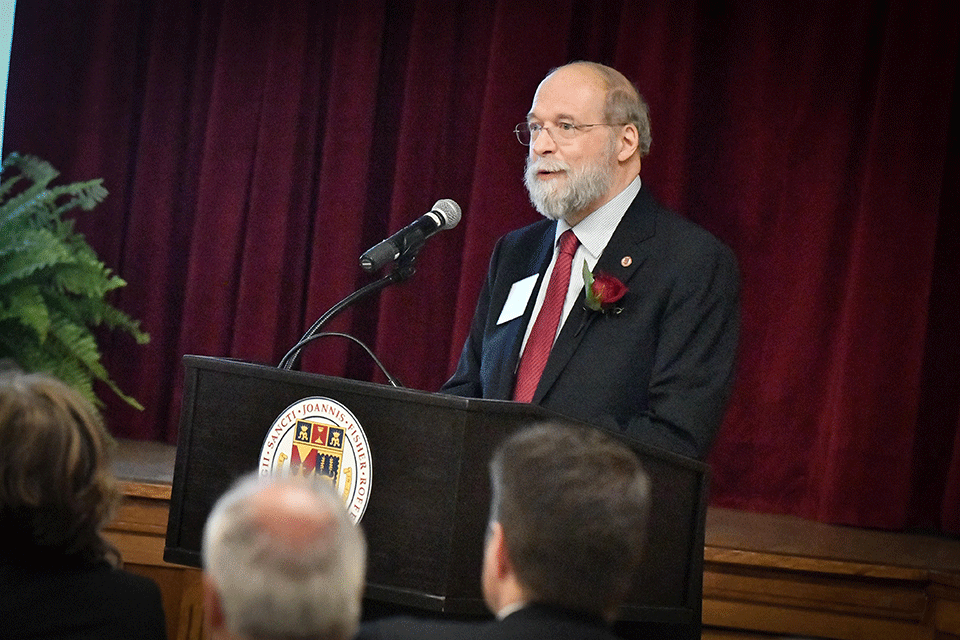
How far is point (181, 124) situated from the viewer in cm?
439

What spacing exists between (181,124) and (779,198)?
2.27 meters

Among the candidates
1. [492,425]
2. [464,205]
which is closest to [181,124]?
[464,205]

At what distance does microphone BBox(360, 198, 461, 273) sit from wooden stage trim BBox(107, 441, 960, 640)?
1.35 metres

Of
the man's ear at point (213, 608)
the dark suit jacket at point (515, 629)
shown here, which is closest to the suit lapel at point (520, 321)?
the dark suit jacket at point (515, 629)

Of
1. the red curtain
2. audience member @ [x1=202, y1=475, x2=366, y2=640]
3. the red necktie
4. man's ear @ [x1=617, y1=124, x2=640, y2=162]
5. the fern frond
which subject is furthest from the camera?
the red curtain

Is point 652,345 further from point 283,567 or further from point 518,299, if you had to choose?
point 283,567

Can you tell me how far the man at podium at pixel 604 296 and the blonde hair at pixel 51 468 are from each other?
105 cm

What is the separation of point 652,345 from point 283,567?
1.54 meters

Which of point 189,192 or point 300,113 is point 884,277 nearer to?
point 300,113

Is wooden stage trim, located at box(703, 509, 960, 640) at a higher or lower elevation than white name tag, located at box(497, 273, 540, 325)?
lower

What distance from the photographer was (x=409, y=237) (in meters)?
2.31

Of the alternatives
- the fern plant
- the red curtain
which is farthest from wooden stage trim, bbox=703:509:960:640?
→ the fern plant

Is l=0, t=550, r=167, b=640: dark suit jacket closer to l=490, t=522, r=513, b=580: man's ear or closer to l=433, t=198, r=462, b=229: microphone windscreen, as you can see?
l=490, t=522, r=513, b=580: man's ear

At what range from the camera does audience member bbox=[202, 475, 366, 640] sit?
108cm
